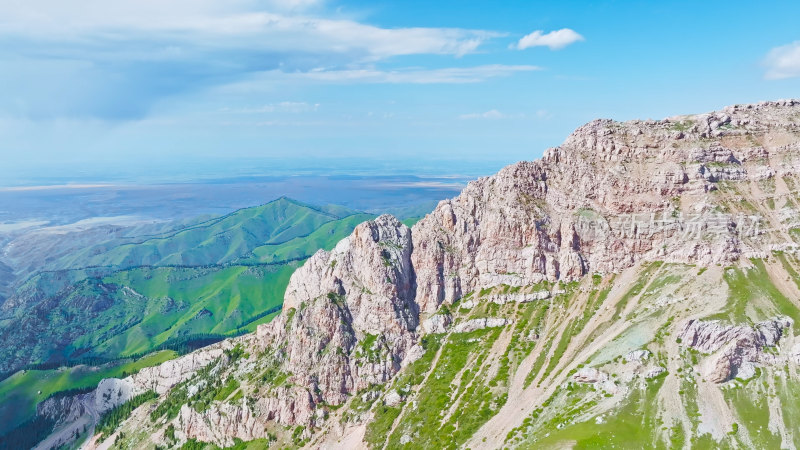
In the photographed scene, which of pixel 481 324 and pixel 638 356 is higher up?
pixel 638 356

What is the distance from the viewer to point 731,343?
145 meters

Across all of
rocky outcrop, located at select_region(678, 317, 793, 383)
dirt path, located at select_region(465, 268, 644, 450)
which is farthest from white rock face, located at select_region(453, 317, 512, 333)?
rocky outcrop, located at select_region(678, 317, 793, 383)

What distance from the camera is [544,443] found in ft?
438

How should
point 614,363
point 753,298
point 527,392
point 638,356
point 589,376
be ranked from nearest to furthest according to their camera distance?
point 589,376 < point 638,356 < point 614,363 < point 753,298 < point 527,392

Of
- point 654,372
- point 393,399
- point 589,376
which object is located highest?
point 654,372

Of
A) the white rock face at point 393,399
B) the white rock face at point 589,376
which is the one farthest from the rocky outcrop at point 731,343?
the white rock face at point 393,399

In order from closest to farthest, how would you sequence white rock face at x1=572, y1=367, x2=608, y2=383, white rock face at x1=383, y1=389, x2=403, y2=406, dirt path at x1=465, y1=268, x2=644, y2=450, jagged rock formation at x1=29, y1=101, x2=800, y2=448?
jagged rock formation at x1=29, y1=101, x2=800, y2=448 < dirt path at x1=465, y1=268, x2=644, y2=450 < white rock face at x1=572, y1=367, x2=608, y2=383 < white rock face at x1=383, y1=389, x2=403, y2=406

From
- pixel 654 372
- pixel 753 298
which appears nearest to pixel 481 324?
pixel 654 372

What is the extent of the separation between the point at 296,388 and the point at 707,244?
157573mm

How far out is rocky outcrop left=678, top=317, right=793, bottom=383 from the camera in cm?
14150

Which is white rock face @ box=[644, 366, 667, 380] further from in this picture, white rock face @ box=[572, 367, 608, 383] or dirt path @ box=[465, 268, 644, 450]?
dirt path @ box=[465, 268, 644, 450]

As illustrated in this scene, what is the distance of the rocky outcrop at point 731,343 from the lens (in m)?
142

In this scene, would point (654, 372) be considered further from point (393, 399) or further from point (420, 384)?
point (393, 399)

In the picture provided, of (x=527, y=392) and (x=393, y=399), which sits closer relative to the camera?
(x=527, y=392)
